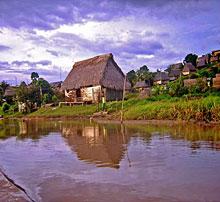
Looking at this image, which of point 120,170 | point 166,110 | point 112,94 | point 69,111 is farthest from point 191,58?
point 120,170

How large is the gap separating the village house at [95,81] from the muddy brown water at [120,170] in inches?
1100

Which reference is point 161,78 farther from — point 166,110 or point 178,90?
point 166,110

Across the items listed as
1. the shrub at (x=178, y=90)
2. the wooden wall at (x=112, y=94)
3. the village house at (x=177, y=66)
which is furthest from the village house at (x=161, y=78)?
the shrub at (x=178, y=90)

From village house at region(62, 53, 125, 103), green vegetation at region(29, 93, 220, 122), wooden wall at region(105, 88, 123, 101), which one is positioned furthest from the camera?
village house at region(62, 53, 125, 103)

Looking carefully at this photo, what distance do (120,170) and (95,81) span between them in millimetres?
34087

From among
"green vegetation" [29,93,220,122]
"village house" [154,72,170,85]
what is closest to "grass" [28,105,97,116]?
"green vegetation" [29,93,220,122]

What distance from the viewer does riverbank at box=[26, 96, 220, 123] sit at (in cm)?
2180

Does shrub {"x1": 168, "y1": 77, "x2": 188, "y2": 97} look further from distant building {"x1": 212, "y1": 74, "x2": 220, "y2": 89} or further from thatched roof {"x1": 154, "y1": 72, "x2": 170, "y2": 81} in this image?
thatched roof {"x1": 154, "y1": 72, "x2": 170, "y2": 81}

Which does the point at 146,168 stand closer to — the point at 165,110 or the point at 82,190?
the point at 82,190

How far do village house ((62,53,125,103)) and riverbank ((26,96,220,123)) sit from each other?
4863 mm

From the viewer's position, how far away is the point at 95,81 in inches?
1700

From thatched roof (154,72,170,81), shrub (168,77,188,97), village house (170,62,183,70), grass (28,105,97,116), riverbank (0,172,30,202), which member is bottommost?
riverbank (0,172,30,202)

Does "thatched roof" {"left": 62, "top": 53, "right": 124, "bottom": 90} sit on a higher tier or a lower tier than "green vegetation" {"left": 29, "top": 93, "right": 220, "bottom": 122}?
higher

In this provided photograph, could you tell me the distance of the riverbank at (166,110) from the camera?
71.5 ft
